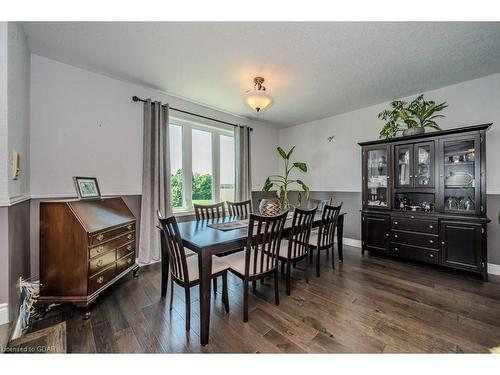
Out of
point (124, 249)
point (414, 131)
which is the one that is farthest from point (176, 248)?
point (414, 131)

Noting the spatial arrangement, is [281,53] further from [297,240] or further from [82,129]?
[82,129]

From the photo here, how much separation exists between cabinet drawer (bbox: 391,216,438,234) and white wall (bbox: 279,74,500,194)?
2.85 feet

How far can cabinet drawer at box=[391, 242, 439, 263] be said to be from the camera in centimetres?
282

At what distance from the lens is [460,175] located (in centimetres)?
275

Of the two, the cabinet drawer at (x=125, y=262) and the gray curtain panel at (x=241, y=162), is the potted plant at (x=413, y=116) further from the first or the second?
the cabinet drawer at (x=125, y=262)

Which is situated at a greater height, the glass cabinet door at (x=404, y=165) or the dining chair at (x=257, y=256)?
the glass cabinet door at (x=404, y=165)

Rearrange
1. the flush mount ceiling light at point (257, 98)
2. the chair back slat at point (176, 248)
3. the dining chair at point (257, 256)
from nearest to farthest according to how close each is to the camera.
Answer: the chair back slat at point (176, 248), the dining chair at point (257, 256), the flush mount ceiling light at point (257, 98)

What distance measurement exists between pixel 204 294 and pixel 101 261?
1188 millimetres

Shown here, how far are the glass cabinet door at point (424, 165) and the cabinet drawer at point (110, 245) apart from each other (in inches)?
157

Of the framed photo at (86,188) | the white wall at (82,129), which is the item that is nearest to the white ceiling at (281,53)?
the white wall at (82,129)

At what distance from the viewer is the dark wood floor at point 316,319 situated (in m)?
1.50

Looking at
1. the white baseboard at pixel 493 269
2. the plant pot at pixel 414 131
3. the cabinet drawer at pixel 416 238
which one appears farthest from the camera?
the plant pot at pixel 414 131
